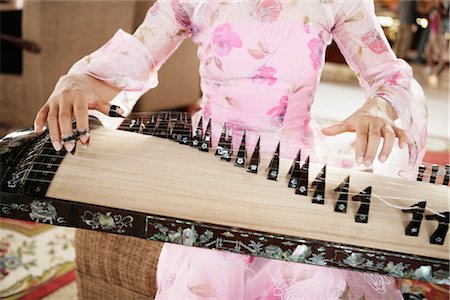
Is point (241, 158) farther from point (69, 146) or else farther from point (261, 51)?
point (261, 51)

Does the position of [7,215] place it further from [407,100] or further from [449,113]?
[449,113]

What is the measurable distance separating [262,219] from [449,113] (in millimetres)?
4070

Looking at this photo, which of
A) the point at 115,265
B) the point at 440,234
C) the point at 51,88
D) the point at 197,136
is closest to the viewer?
the point at 440,234

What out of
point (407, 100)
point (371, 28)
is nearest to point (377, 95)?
point (407, 100)

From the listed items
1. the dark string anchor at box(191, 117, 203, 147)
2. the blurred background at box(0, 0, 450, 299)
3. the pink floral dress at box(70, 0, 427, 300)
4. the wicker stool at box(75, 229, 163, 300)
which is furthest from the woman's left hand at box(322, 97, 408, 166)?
the blurred background at box(0, 0, 450, 299)

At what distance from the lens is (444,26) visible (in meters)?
6.05

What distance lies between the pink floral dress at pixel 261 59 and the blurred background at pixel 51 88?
2.73 feet

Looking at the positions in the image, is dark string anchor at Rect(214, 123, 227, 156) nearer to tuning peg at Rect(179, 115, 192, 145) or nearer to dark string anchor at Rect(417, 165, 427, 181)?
tuning peg at Rect(179, 115, 192, 145)

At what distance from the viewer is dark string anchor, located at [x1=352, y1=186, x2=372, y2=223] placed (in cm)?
78

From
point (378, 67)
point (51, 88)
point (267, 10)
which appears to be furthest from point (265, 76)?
point (51, 88)

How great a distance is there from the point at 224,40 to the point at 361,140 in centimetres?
47

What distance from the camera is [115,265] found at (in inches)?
56.2

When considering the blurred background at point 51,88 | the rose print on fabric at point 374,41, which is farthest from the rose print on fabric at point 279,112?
the blurred background at point 51,88

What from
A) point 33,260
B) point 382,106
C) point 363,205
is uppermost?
point 382,106
